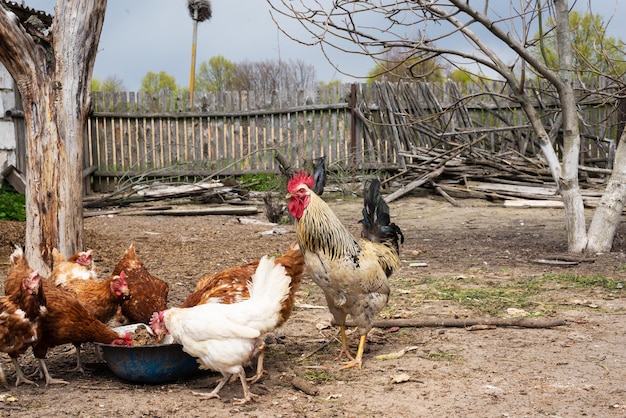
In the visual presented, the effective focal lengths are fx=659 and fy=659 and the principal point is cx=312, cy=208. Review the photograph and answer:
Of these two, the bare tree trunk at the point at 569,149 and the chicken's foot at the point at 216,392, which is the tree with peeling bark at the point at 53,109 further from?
the bare tree trunk at the point at 569,149

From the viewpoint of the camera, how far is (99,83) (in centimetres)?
3247

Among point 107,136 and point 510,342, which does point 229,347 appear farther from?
point 107,136

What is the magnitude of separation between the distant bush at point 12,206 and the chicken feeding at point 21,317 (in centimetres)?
805

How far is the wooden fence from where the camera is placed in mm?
16578

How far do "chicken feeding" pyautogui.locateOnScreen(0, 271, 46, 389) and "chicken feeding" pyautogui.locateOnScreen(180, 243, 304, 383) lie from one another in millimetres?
1029

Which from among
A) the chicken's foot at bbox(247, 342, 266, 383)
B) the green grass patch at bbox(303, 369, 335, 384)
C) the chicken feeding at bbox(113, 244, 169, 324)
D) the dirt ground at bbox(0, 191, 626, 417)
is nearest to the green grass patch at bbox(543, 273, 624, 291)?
the dirt ground at bbox(0, 191, 626, 417)

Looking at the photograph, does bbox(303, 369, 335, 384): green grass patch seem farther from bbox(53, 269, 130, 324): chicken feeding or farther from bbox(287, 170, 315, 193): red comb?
bbox(53, 269, 130, 324): chicken feeding

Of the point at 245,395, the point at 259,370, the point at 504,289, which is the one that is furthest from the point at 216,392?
the point at 504,289

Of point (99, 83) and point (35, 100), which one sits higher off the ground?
point (99, 83)

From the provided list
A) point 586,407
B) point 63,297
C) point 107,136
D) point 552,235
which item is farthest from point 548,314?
point 107,136

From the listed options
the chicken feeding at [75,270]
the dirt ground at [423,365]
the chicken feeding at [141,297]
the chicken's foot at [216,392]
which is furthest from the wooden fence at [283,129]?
the chicken's foot at [216,392]

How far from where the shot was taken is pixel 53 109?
22.5ft

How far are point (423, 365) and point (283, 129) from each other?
535 inches

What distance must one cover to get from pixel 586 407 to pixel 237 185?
42.6 feet
